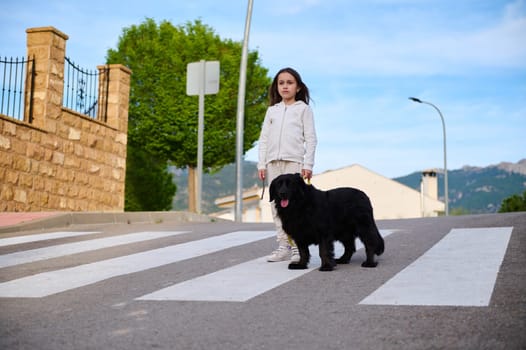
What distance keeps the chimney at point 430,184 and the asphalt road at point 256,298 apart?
5434cm

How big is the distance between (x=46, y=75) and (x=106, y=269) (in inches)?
330

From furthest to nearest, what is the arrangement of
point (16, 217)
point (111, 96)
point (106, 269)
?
point (111, 96) < point (16, 217) < point (106, 269)

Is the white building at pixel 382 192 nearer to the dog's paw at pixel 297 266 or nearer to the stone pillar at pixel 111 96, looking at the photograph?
the stone pillar at pixel 111 96

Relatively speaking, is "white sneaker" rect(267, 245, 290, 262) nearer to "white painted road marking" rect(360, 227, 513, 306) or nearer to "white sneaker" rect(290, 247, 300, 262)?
"white sneaker" rect(290, 247, 300, 262)

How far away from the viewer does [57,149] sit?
1330 cm

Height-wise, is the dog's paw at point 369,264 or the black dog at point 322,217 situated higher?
the black dog at point 322,217

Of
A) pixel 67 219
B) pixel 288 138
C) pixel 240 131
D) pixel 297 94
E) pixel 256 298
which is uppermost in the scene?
pixel 240 131

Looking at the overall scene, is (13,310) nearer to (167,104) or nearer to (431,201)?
(167,104)

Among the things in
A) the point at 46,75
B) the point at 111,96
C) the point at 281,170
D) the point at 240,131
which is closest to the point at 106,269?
the point at 281,170

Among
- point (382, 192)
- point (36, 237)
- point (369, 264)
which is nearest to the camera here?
point (369, 264)

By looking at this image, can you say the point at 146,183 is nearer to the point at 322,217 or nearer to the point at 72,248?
the point at 72,248

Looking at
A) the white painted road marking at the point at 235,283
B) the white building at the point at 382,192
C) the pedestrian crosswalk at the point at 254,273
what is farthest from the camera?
the white building at the point at 382,192

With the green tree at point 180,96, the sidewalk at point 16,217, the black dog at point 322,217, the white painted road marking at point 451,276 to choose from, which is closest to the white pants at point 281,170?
the black dog at point 322,217

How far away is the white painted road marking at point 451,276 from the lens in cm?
417
